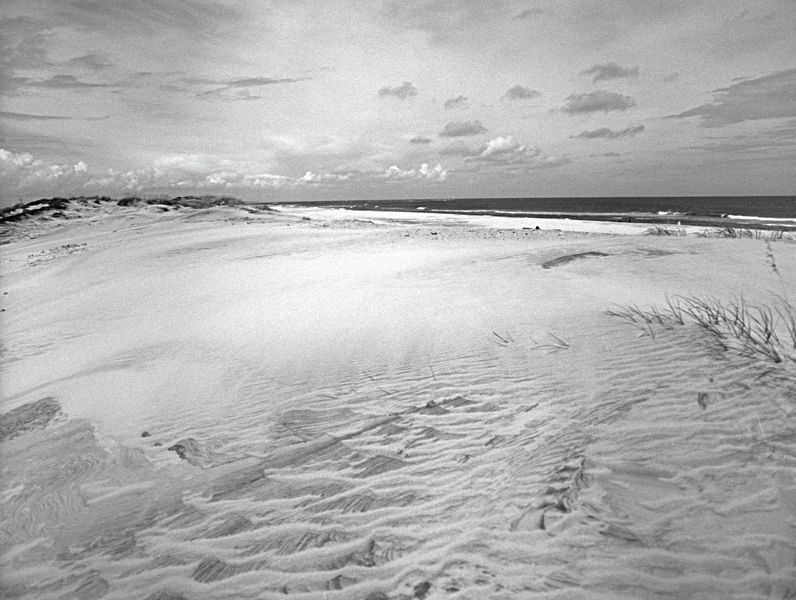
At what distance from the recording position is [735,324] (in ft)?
10.2

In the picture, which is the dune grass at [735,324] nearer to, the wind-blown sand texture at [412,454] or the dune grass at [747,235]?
the wind-blown sand texture at [412,454]

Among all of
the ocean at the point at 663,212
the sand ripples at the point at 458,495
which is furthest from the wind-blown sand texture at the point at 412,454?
the ocean at the point at 663,212

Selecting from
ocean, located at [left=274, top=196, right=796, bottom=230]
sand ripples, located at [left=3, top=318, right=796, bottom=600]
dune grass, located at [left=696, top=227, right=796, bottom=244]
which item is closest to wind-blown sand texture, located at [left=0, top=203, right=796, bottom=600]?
sand ripples, located at [left=3, top=318, right=796, bottom=600]

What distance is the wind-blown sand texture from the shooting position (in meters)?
1.66

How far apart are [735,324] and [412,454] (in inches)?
102

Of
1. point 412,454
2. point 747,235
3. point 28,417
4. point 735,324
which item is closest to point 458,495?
point 412,454

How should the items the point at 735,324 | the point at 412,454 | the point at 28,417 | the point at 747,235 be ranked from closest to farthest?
1. the point at 412,454
2. the point at 735,324
3. the point at 28,417
4. the point at 747,235

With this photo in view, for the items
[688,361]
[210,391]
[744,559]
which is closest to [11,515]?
[210,391]

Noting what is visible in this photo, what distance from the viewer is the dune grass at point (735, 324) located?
9.18 ft

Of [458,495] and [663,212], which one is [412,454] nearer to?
[458,495]

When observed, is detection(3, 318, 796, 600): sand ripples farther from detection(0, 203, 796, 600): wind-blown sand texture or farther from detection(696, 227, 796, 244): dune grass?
detection(696, 227, 796, 244): dune grass

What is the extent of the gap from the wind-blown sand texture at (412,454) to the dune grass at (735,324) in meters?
0.07

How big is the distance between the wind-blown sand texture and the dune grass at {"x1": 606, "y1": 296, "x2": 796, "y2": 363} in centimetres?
7

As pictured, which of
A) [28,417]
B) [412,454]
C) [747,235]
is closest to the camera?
[412,454]
